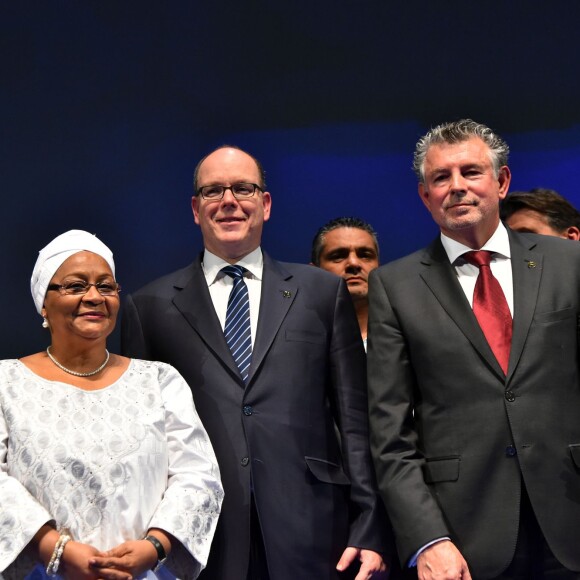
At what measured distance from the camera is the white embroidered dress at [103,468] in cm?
233

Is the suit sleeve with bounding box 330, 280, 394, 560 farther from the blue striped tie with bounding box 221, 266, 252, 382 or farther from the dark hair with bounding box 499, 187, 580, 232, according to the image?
the dark hair with bounding box 499, 187, 580, 232

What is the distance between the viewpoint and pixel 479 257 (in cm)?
268

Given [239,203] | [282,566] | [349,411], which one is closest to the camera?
[282,566]

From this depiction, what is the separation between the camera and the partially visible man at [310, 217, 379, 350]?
370 centimetres

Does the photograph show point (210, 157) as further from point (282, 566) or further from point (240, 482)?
point (282, 566)

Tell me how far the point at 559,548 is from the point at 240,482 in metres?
0.85

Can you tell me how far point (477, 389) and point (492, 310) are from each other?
0.23m

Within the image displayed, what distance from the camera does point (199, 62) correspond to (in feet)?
13.4

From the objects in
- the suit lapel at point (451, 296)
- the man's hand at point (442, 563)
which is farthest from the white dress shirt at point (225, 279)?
the man's hand at point (442, 563)

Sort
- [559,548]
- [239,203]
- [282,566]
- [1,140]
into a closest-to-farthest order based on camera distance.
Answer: [559,548] < [282,566] < [239,203] < [1,140]

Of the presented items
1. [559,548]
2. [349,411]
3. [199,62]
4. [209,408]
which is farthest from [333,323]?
[199,62]

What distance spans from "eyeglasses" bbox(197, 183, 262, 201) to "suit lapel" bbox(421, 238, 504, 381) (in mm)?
597

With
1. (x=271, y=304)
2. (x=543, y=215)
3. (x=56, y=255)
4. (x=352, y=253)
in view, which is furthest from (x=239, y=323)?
(x=543, y=215)

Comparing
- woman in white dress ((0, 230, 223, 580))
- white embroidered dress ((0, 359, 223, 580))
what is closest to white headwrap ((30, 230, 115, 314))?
woman in white dress ((0, 230, 223, 580))
